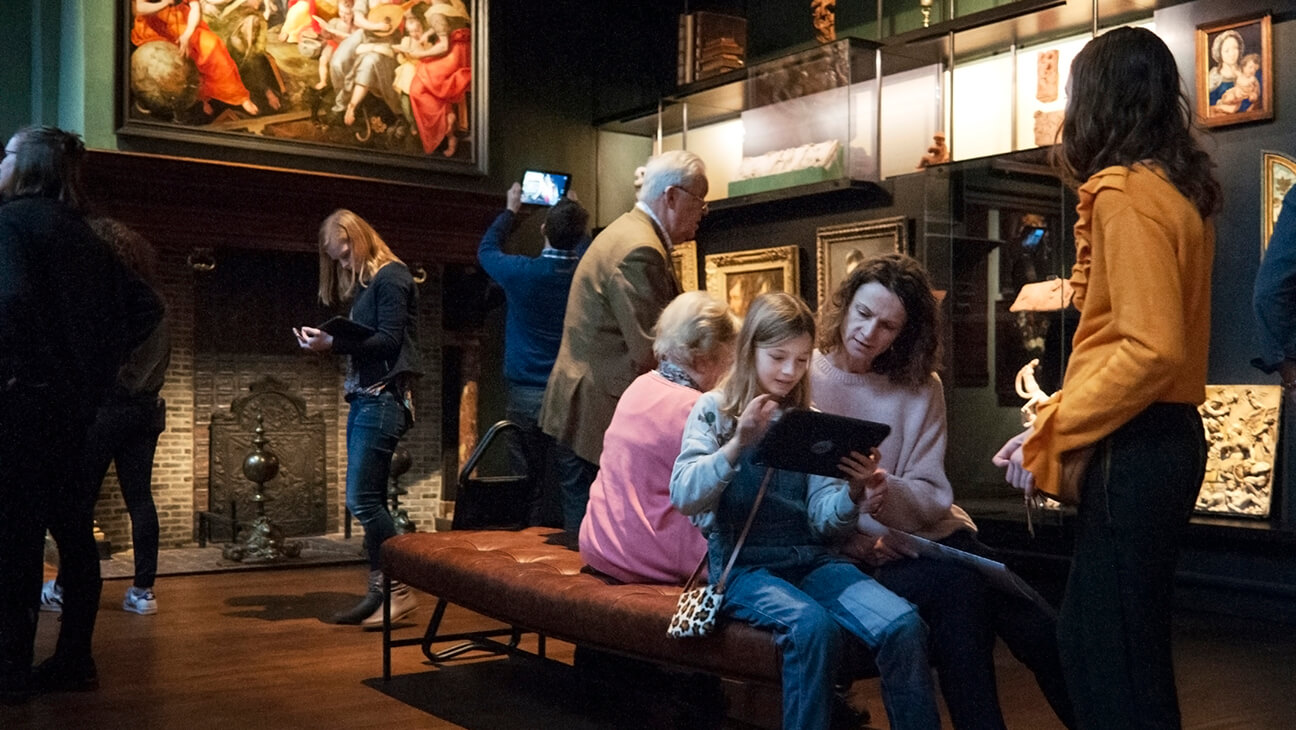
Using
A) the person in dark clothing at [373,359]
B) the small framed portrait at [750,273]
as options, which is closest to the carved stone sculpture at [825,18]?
the small framed portrait at [750,273]

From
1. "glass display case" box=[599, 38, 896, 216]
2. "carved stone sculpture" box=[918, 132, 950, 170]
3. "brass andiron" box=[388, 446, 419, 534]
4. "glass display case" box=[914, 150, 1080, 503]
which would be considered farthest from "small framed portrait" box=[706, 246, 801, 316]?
"brass andiron" box=[388, 446, 419, 534]

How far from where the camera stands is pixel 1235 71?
635 cm

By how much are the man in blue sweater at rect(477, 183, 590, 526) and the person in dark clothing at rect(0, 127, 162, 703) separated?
149 cm

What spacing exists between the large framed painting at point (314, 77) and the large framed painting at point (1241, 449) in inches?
209

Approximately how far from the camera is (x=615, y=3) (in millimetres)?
10531

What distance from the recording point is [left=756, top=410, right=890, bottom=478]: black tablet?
2613mm

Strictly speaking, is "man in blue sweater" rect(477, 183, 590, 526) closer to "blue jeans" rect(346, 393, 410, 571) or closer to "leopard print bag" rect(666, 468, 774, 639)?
"blue jeans" rect(346, 393, 410, 571)

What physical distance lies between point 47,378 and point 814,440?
2.57 meters

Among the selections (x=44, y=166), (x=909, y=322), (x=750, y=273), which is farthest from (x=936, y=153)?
(x=44, y=166)

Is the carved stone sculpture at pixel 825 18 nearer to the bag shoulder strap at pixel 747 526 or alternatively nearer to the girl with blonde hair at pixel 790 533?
the girl with blonde hair at pixel 790 533

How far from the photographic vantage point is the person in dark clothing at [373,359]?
5199 millimetres

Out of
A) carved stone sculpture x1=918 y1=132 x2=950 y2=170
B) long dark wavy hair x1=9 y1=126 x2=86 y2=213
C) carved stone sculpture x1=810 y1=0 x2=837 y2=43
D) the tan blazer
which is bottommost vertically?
the tan blazer

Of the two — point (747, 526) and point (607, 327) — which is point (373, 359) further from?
point (747, 526)

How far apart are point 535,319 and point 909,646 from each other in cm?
263
